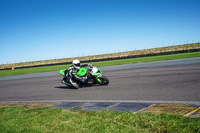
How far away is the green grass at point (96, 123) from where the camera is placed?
3.18m

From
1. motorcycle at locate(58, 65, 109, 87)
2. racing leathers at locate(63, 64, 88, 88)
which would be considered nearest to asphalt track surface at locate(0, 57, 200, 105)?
motorcycle at locate(58, 65, 109, 87)

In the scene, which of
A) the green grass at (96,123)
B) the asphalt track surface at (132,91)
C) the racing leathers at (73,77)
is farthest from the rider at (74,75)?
the green grass at (96,123)

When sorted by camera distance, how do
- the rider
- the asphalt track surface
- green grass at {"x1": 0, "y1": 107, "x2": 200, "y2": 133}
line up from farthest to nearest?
the rider → the asphalt track surface → green grass at {"x1": 0, "y1": 107, "x2": 200, "y2": 133}

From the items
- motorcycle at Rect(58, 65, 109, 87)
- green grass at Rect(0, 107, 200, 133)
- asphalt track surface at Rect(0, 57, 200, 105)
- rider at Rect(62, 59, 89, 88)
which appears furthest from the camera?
rider at Rect(62, 59, 89, 88)

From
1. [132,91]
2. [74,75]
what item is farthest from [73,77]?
[132,91]

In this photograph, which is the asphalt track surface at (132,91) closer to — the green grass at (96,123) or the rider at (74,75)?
the rider at (74,75)

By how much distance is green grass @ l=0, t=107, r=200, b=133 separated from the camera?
3178mm

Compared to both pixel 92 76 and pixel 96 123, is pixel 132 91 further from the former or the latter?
pixel 96 123

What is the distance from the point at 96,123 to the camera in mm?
A: 3641

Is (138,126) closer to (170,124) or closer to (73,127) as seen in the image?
(170,124)

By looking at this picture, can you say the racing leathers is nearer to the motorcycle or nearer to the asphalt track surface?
the motorcycle

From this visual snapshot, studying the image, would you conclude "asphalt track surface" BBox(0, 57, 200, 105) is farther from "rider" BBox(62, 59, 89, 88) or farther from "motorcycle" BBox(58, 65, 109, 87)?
"rider" BBox(62, 59, 89, 88)

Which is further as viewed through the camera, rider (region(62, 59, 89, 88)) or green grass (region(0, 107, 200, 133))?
rider (region(62, 59, 89, 88))

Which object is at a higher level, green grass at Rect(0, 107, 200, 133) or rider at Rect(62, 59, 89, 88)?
rider at Rect(62, 59, 89, 88)
